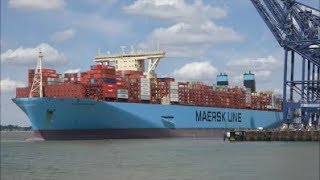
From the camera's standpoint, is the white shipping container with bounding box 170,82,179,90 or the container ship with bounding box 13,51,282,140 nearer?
the container ship with bounding box 13,51,282,140

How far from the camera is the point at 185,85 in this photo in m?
80.9

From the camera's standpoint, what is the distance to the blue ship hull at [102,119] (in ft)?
213

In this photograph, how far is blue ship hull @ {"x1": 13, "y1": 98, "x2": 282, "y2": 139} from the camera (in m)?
65.1

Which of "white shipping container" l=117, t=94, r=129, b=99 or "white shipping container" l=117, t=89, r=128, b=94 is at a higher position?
"white shipping container" l=117, t=89, r=128, b=94

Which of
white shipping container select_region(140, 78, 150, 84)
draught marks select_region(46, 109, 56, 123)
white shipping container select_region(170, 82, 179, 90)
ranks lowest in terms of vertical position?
draught marks select_region(46, 109, 56, 123)

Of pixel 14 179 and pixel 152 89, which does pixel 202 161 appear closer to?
pixel 14 179

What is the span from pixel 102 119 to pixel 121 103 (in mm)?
3066

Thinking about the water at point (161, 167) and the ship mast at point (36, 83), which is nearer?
the water at point (161, 167)

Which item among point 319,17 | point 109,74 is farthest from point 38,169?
point 319,17

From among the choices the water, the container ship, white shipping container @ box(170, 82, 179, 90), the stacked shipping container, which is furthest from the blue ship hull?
the water

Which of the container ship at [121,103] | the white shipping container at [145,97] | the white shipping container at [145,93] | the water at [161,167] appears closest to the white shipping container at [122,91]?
the container ship at [121,103]

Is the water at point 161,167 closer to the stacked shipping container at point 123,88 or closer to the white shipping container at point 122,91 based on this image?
the stacked shipping container at point 123,88

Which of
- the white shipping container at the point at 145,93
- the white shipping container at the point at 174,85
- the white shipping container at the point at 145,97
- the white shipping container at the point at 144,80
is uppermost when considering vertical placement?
the white shipping container at the point at 144,80

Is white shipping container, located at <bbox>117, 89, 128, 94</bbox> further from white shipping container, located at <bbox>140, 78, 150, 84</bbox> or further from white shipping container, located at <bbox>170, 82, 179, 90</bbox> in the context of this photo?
white shipping container, located at <bbox>170, 82, 179, 90</bbox>
